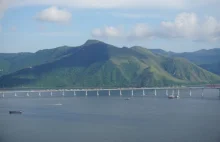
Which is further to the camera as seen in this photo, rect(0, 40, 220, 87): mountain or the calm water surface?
rect(0, 40, 220, 87): mountain

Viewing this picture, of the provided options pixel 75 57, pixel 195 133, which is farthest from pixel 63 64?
pixel 195 133

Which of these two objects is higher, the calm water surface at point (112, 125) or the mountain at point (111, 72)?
the mountain at point (111, 72)

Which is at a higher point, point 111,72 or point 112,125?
point 111,72

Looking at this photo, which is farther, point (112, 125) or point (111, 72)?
point (111, 72)

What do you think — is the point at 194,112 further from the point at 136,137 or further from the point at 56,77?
the point at 56,77

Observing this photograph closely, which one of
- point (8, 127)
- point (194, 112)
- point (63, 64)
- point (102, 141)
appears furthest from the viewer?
point (63, 64)

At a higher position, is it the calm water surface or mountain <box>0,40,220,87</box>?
mountain <box>0,40,220,87</box>

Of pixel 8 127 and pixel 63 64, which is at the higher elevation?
pixel 63 64

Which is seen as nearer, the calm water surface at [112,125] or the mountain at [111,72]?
the calm water surface at [112,125]
